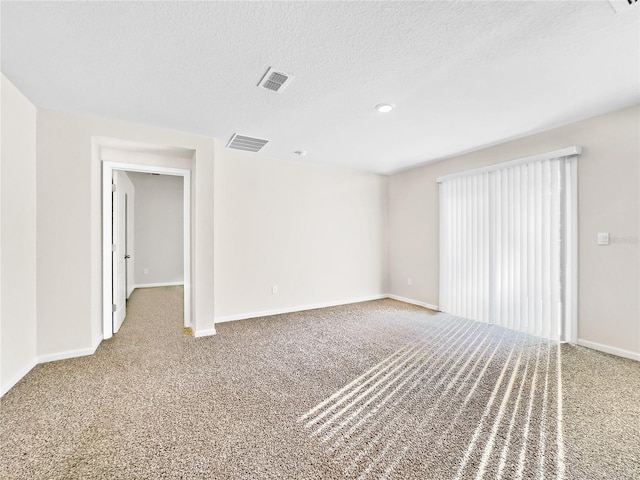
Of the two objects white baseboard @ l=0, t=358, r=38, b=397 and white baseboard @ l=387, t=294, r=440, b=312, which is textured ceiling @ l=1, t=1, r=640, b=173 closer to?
white baseboard @ l=0, t=358, r=38, b=397

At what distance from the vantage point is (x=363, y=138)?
3.60 metres

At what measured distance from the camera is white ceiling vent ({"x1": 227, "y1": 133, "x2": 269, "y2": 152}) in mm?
3580

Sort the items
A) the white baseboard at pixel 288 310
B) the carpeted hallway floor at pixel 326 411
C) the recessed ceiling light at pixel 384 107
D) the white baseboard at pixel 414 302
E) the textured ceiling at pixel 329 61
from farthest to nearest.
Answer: the white baseboard at pixel 414 302 < the white baseboard at pixel 288 310 < the recessed ceiling light at pixel 384 107 < the textured ceiling at pixel 329 61 < the carpeted hallway floor at pixel 326 411

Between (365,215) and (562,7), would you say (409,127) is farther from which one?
(365,215)

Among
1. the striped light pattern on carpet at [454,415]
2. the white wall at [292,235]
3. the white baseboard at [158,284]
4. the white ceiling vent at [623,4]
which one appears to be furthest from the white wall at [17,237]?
the white baseboard at [158,284]

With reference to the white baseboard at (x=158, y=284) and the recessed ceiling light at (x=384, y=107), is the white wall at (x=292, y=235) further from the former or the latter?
the white baseboard at (x=158, y=284)

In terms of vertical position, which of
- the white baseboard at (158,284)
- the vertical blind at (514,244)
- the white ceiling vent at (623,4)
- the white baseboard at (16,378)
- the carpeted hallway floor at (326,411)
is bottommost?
the carpeted hallway floor at (326,411)

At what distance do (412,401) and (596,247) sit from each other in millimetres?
2621

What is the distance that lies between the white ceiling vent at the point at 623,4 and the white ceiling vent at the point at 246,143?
3.13 m

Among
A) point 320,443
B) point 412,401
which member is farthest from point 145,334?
point 412,401

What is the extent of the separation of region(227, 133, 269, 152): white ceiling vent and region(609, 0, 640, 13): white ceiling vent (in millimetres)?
3128

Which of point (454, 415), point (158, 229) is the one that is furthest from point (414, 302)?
point (158, 229)

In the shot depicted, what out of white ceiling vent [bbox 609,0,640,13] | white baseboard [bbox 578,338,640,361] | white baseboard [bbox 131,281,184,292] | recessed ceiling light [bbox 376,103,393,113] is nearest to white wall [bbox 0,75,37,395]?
recessed ceiling light [bbox 376,103,393,113]

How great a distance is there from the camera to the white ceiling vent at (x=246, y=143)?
358 centimetres
